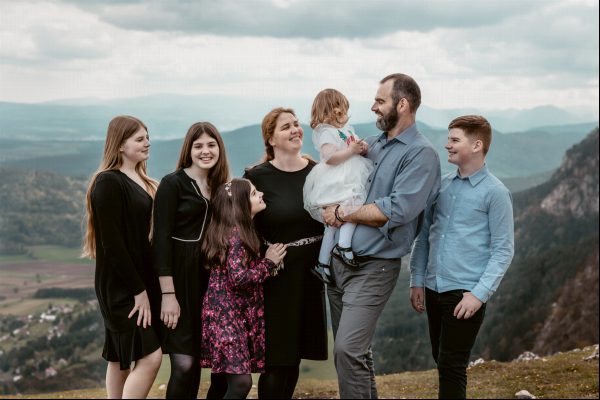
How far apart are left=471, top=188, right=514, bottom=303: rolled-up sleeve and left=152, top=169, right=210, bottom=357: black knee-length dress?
7.50 ft

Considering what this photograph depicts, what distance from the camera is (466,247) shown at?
5.36 meters

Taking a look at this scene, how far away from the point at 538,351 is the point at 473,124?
266 ft

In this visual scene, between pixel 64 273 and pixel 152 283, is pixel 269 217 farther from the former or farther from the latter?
pixel 64 273

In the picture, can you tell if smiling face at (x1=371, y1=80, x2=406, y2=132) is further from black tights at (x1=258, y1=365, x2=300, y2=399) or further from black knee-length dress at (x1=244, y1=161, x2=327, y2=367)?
black tights at (x1=258, y1=365, x2=300, y2=399)

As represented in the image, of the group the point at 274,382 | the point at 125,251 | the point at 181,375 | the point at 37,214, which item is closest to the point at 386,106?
the point at 125,251

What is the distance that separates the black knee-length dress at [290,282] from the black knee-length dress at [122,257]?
982 mm

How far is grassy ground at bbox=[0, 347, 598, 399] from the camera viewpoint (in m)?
15.9

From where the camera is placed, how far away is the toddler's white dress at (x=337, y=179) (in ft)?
18.1

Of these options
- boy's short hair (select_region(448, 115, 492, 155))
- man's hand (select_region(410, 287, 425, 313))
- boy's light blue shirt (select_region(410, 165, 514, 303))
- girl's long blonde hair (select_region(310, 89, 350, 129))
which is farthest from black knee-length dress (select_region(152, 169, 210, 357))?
boy's short hair (select_region(448, 115, 492, 155))

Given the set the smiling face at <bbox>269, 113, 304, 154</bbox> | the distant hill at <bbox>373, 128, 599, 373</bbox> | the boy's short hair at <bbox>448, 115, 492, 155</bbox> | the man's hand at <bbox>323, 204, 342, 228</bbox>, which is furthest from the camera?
the distant hill at <bbox>373, 128, 599, 373</bbox>

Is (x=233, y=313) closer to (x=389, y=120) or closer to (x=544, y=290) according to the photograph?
(x=389, y=120)

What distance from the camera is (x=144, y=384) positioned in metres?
5.50

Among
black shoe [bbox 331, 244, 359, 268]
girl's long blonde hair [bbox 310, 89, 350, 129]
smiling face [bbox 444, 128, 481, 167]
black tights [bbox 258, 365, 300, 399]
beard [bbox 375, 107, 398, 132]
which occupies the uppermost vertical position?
girl's long blonde hair [bbox 310, 89, 350, 129]

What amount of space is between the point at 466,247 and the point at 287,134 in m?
1.81
